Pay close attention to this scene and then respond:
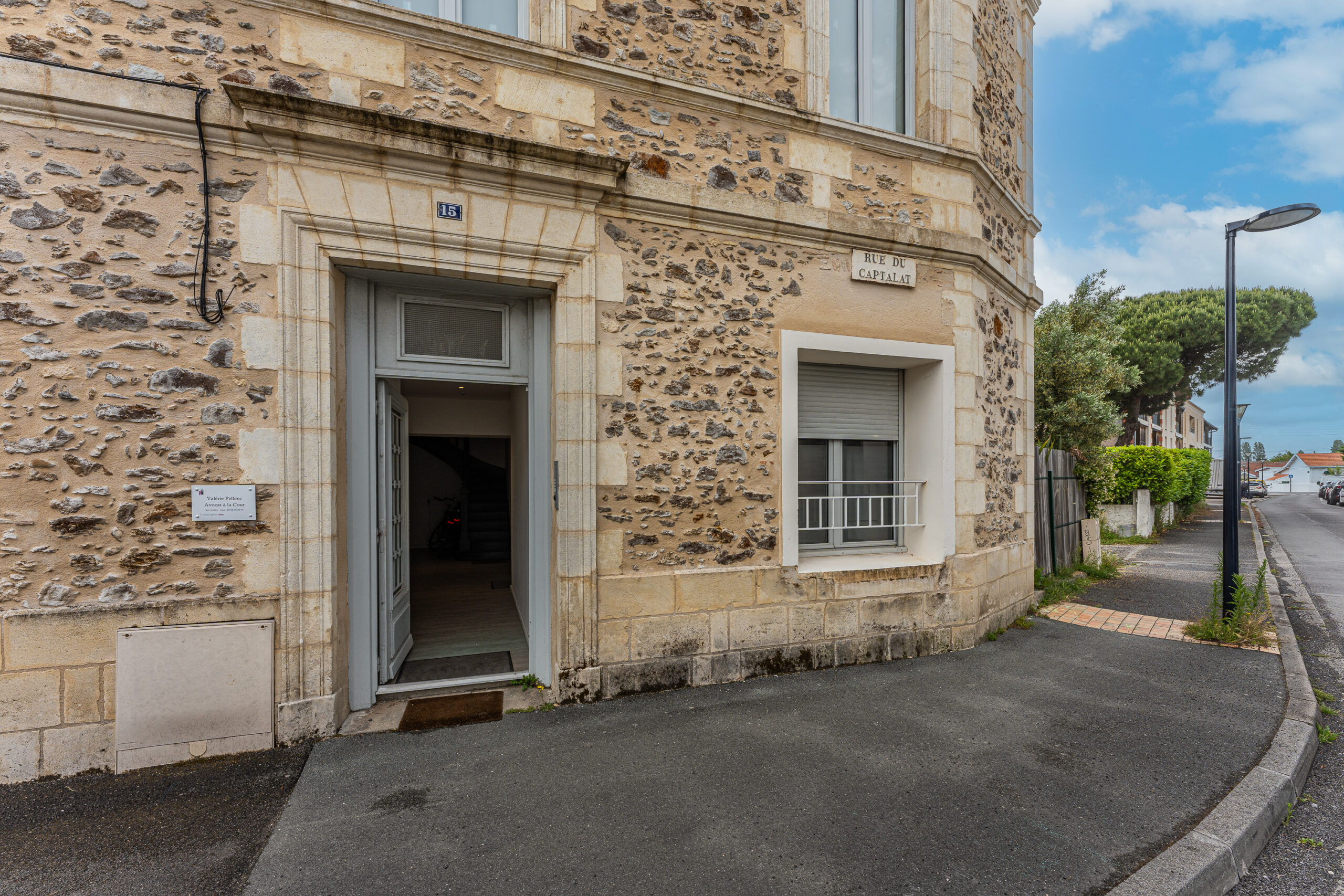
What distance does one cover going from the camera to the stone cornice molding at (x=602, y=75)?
3270mm

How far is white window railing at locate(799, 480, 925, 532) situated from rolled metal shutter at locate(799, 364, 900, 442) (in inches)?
16.6

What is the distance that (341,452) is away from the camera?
3.45m

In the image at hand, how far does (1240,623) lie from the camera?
4.94 meters

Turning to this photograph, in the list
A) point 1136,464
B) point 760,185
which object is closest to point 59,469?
point 760,185

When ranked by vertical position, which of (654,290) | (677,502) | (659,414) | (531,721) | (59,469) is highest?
(654,290)

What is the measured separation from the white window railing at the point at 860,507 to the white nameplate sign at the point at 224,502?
3.75 m

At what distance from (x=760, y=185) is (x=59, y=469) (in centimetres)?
456

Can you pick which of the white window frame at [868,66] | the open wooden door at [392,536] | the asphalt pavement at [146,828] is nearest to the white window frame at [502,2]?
the white window frame at [868,66]

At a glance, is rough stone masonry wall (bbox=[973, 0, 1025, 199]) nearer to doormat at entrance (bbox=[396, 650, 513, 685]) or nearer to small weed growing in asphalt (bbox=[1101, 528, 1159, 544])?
doormat at entrance (bbox=[396, 650, 513, 685])

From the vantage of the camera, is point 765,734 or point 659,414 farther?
point 659,414

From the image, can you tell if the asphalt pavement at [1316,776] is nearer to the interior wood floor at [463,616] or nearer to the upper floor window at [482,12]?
the interior wood floor at [463,616]

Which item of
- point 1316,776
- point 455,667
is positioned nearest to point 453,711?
point 455,667

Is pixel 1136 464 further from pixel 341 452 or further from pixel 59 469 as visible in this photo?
pixel 59 469

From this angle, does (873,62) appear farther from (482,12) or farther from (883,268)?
(482,12)
